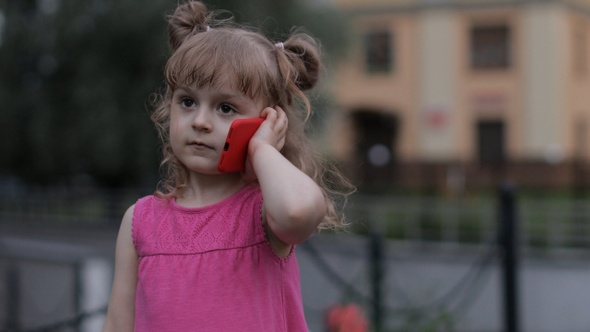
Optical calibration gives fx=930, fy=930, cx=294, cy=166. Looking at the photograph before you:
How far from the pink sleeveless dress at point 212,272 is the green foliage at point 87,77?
12315mm

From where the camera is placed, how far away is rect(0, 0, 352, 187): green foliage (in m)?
14.5

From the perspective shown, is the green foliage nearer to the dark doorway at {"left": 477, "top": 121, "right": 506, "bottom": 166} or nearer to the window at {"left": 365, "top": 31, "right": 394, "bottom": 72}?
the window at {"left": 365, "top": 31, "right": 394, "bottom": 72}

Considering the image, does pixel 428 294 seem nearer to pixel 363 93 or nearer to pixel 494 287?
pixel 494 287

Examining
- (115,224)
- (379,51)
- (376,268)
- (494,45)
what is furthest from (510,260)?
(379,51)

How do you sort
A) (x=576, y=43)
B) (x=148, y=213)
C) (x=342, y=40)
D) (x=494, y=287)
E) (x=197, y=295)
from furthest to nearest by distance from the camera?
1. (x=576, y=43)
2. (x=342, y=40)
3. (x=494, y=287)
4. (x=148, y=213)
5. (x=197, y=295)

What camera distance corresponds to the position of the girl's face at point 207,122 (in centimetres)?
184

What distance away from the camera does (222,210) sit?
1.87m

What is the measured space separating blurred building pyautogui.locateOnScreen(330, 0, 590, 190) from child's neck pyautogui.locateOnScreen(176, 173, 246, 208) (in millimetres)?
22559

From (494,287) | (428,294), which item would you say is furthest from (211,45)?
(494,287)

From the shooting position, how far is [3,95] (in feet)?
50.2

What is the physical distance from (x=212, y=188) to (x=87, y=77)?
1331cm

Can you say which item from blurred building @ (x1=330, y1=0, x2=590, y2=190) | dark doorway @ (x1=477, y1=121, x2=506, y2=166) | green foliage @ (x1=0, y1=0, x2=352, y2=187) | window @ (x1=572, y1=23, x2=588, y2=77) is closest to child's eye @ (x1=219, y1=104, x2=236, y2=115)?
green foliage @ (x1=0, y1=0, x2=352, y2=187)

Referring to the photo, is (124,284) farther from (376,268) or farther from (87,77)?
(87,77)

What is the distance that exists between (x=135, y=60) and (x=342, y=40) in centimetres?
399
